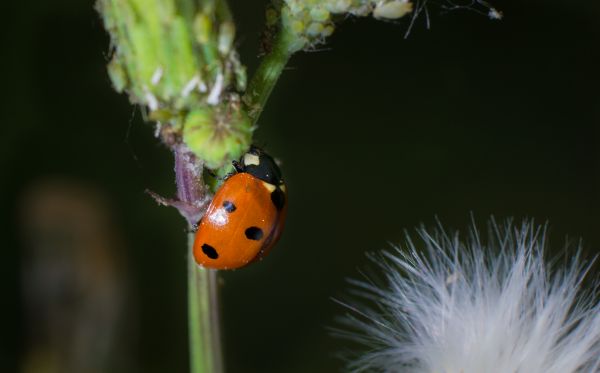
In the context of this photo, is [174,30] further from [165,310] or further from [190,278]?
[165,310]

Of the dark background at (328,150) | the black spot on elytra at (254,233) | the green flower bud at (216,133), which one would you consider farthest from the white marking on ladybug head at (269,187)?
the dark background at (328,150)

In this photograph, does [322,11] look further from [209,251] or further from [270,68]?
[209,251]

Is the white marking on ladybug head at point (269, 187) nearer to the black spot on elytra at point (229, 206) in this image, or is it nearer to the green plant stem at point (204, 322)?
the black spot on elytra at point (229, 206)

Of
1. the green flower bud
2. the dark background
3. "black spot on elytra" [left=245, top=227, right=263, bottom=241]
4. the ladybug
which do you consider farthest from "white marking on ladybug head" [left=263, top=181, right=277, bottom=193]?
the dark background

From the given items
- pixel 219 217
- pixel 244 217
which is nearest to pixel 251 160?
pixel 244 217

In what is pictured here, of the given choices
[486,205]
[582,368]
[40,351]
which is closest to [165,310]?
[40,351]

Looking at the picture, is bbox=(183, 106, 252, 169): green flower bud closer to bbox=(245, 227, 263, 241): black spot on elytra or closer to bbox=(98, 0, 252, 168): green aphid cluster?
bbox=(98, 0, 252, 168): green aphid cluster
